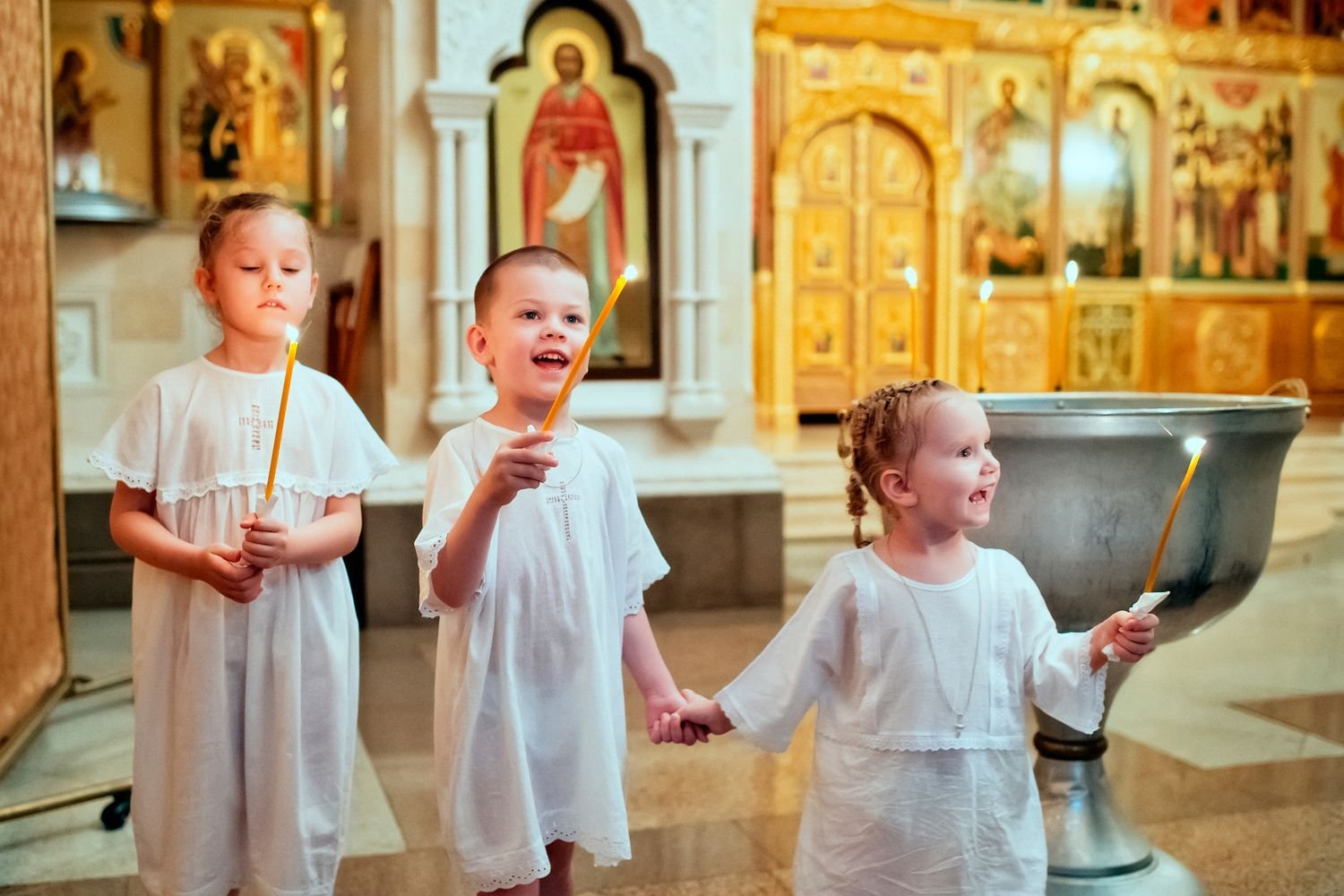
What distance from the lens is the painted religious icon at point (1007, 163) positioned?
12.3m

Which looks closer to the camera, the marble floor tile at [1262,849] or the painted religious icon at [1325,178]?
the marble floor tile at [1262,849]

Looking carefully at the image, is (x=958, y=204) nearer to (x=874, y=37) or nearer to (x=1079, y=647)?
(x=874, y=37)

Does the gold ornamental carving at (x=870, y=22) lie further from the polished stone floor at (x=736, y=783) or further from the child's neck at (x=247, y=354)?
the child's neck at (x=247, y=354)

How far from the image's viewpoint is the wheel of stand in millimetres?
2951

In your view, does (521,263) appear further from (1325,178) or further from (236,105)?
(1325,178)

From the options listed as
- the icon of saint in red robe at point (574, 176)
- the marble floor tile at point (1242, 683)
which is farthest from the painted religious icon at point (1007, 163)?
the icon of saint in red robe at point (574, 176)

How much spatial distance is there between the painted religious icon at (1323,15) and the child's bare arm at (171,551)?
13922 millimetres

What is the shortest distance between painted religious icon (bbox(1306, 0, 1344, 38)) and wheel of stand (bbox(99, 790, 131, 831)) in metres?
13.6

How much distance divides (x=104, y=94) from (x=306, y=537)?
31.3 ft

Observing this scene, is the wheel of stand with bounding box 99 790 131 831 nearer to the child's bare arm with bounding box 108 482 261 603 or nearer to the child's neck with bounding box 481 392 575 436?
the child's bare arm with bounding box 108 482 261 603

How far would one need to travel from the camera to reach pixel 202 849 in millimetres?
1900

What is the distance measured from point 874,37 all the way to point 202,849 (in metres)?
11.0

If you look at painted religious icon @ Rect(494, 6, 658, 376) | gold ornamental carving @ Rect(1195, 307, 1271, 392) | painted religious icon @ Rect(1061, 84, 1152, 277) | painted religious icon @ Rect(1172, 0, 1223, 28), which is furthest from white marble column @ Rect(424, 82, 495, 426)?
painted religious icon @ Rect(1172, 0, 1223, 28)

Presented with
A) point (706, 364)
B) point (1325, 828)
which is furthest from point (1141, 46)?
point (1325, 828)
